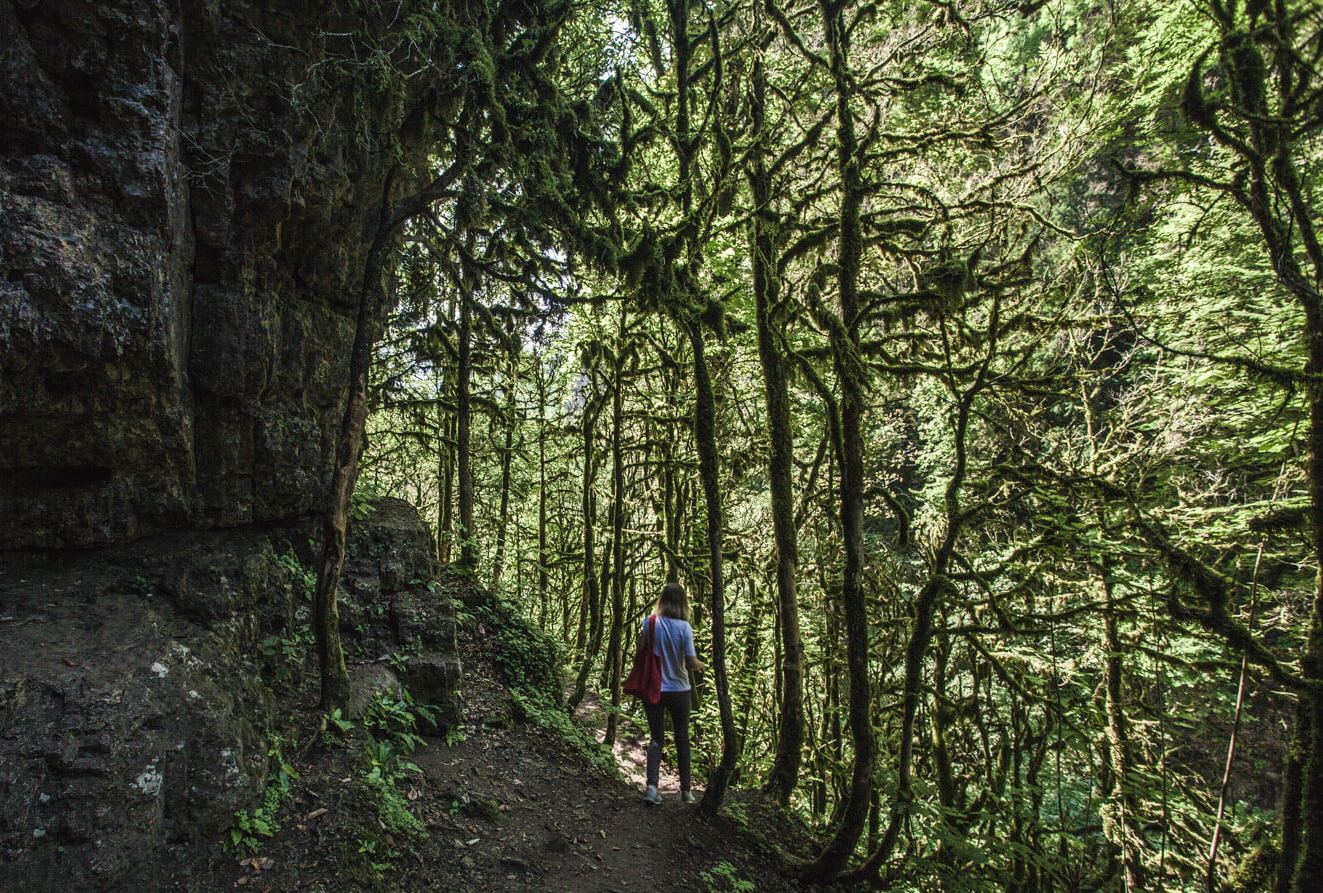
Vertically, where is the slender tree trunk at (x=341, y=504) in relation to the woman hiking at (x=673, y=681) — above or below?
above

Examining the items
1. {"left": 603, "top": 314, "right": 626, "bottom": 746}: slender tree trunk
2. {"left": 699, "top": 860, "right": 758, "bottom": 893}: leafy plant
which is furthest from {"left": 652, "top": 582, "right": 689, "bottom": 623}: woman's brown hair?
{"left": 603, "top": 314, "right": 626, "bottom": 746}: slender tree trunk

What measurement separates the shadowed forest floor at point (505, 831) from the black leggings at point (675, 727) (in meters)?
0.46

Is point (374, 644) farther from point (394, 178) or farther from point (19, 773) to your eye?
point (394, 178)

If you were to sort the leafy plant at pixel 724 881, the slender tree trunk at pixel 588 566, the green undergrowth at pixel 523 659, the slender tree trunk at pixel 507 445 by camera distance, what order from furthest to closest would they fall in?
the slender tree trunk at pixel 507 445
the slender tree trunk at pixel 588 566
the green undergrowth at pixel 523 659
the leafy plant at pixel 724 881

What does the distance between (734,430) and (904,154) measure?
5.23m

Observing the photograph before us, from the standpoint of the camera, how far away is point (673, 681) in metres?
6.21

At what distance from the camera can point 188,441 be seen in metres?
5.18

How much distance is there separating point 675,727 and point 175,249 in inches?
260

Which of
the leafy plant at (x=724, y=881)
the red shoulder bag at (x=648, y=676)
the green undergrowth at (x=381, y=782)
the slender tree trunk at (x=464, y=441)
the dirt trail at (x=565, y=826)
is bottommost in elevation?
the leafy plant at (x=724, y=881)

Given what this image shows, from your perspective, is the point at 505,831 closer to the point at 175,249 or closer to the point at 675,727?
the point at 675,727

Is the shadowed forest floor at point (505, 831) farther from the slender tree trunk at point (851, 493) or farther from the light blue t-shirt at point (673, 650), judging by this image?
the light blue t-shirt at point (673, 650)

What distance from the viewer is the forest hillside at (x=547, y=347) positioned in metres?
4.12

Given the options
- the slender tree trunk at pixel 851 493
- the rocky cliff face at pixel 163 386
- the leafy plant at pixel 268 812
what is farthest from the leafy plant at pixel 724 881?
the leafy plant at pixel 268 812

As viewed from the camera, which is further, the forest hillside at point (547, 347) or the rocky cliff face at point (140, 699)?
the forest hillside at point (547, 347)
